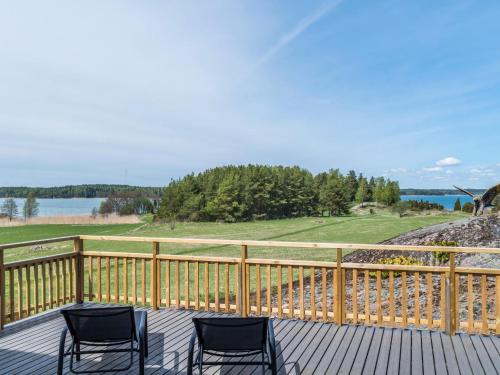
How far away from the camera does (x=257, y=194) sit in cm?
3825

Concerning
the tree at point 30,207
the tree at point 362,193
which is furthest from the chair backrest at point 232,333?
the tree at point 362,193

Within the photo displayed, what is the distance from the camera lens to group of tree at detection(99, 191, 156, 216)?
106ft

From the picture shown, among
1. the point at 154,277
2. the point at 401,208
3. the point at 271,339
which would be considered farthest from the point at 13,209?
the point at 401,208

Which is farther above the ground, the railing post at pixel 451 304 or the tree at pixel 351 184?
the tree at pixel 351 184

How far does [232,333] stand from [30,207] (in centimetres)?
2899

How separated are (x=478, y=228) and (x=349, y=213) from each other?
33.0 m

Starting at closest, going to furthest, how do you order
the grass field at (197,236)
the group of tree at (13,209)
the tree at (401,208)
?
the grass field at (197,236)
the group of tree at (13,209)
the tree at (401,208)

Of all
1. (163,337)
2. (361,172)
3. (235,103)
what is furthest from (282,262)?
(361,172)

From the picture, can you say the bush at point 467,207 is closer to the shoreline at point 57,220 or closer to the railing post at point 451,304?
the shoreline at point 57,220

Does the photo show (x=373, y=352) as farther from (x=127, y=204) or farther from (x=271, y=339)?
(x=127, y=204)

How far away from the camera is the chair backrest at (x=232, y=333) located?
8.93 ft

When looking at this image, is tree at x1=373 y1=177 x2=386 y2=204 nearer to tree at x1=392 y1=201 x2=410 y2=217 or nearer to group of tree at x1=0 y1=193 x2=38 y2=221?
tree at x1=392 y1=201 x2=410 y2=217

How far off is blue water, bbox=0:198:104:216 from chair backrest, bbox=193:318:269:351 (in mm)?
26868

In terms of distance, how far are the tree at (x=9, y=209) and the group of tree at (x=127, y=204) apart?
550cm
